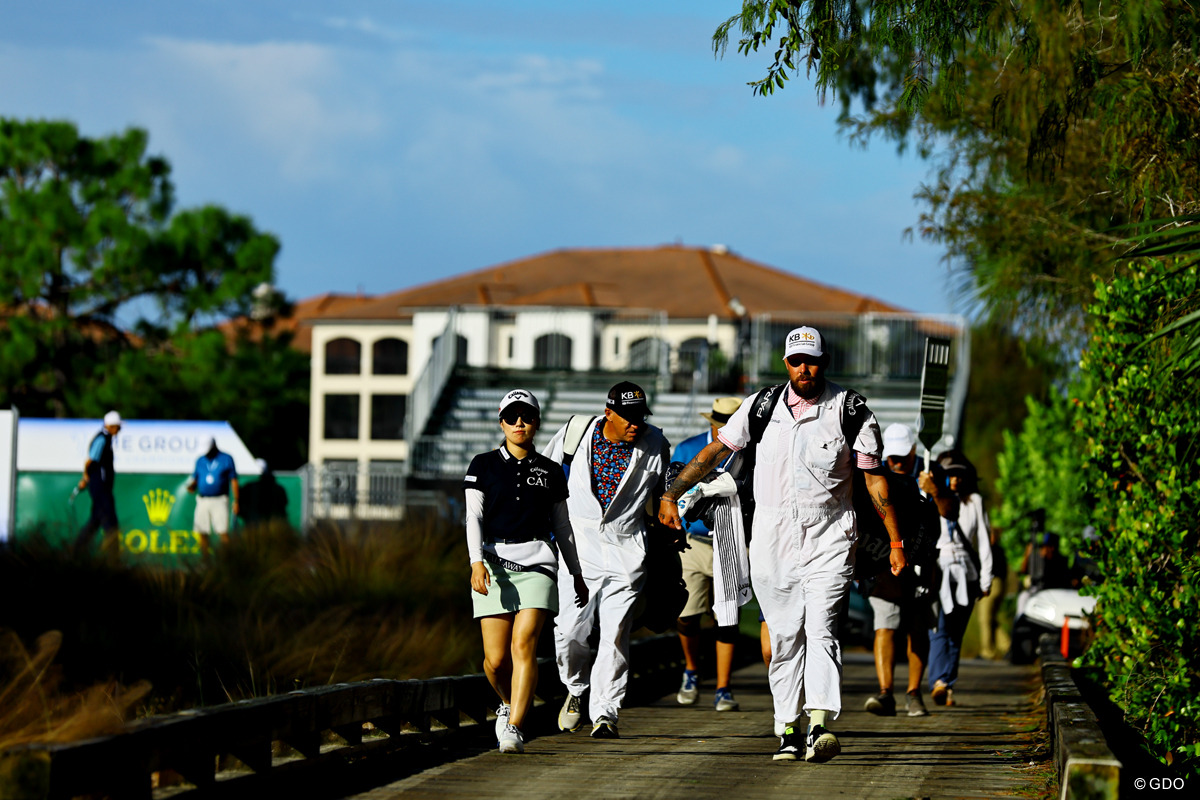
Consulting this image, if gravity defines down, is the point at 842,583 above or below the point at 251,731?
above

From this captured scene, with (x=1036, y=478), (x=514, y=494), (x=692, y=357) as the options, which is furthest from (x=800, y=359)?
(x=692, y=357)

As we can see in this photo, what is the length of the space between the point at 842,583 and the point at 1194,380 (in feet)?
9.93

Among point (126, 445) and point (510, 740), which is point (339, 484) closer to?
point (126, 445)

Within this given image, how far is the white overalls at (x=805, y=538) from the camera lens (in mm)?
7949

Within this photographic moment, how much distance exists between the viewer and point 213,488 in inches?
834

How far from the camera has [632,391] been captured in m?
9.12

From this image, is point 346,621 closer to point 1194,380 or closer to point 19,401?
point 1194,380

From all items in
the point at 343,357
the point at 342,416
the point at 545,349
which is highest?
the point at 343,357

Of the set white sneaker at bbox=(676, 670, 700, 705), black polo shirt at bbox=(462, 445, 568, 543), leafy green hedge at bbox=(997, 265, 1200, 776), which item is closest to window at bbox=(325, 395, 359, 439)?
white sneaker at bbox=(676, 670, 700, 705)

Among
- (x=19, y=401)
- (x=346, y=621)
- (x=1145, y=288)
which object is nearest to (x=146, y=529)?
(x=346, y=621)

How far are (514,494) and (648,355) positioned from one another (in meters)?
27.0

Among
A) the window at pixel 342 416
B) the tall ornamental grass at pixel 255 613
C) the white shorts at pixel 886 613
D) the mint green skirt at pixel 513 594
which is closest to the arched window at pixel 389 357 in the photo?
the window at pixel 342 416

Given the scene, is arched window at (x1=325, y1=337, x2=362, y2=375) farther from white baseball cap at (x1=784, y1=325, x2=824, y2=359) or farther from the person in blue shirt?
white baseball cap at (x1=784, y1=325, x2=824, y2=359)

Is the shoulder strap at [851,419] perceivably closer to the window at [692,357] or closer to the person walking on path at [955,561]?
the person walking on path at [955,561]
